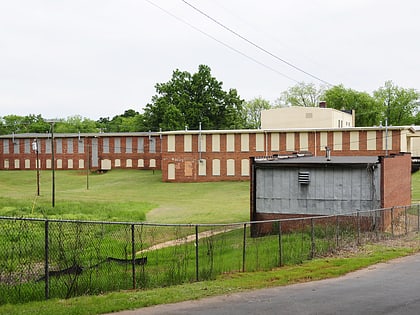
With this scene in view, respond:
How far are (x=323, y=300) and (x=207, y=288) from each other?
9.08 ft

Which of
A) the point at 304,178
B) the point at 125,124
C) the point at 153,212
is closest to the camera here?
the point at 304,178

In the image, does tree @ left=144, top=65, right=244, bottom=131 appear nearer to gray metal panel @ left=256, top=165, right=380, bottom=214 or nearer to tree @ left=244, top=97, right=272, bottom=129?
tree @ left=244, top=97, right=272, bottom=129

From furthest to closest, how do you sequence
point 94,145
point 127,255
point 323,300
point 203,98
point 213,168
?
point 203,98
point 94,145
point 213,168
point 127,255
point 323,300

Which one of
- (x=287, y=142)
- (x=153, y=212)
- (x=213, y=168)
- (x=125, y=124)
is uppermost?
(x=125, y=124)

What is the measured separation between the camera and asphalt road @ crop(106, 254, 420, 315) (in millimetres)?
11633

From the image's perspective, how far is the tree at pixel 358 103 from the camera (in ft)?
364

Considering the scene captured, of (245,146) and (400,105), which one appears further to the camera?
(400,105)

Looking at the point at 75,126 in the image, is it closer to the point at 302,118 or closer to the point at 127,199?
the point at 302,118

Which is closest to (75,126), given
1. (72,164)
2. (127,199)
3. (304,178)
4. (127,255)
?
(72,164)

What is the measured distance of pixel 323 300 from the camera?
12.8 metres

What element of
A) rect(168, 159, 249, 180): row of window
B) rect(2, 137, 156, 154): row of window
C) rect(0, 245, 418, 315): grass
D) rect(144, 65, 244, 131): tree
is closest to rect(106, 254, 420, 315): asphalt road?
rect(0, 245, 418, 315): grass

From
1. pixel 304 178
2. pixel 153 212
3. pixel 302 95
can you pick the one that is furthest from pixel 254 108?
pixel 304 178

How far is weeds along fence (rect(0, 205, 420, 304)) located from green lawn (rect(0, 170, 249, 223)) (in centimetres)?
1101

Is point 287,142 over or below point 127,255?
over
